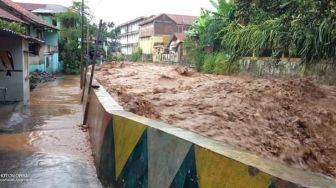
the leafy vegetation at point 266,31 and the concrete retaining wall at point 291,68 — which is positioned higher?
the leafy vegetation at point 266,31

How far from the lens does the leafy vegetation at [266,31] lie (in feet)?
22.5

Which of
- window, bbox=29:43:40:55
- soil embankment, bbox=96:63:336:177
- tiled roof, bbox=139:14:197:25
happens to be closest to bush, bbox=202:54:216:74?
window, bbox=29:43:40:55

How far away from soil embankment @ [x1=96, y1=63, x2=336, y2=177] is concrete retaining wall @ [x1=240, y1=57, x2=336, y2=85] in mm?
1685

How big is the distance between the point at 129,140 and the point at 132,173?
411 mm

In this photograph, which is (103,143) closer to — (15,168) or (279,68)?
(15,168)

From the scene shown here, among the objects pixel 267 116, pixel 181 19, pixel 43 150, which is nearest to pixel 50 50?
pixel 43 150

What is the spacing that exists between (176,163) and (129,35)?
83586 millimetres

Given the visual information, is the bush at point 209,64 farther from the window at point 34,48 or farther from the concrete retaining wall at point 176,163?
the concrete retaining wall at point 176,163

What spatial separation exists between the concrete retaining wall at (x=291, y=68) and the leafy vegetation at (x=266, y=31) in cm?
21

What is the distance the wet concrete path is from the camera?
18.7 ft

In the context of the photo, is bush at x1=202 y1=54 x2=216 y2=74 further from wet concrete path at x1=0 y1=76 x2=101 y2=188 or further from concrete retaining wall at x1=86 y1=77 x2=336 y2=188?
concrete retaining wall at x1=86 y1=77 x2=336 y2=188

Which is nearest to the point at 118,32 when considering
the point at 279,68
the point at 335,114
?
the point at 279,68

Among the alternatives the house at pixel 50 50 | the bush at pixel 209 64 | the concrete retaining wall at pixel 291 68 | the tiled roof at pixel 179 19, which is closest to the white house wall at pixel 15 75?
the concrete retaining wall at pixel 291 68

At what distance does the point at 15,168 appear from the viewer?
6.09 meters
